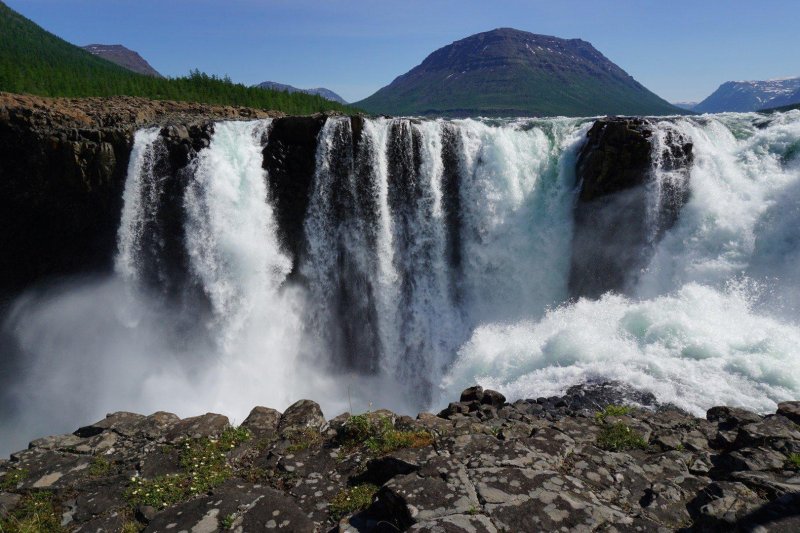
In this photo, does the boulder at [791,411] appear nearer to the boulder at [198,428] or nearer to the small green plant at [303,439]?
the small green plant at [303,439]

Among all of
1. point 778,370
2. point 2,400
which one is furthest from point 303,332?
point 778,370

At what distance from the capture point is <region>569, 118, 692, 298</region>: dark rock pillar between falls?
61.2ft

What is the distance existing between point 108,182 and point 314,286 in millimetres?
11768

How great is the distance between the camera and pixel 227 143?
812 inches

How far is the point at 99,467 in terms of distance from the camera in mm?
7559

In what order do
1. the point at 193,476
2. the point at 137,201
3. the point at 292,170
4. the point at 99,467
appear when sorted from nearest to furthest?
1. the point at 193,476
2. the point at 99,467
3. the point at 137,201
4. the point at 292,170

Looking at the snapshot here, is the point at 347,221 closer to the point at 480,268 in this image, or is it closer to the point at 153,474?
the point at 480,268

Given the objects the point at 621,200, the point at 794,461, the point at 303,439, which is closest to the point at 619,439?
the point at 794,461

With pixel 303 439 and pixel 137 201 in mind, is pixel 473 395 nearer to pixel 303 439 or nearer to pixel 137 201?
pixel 303 439

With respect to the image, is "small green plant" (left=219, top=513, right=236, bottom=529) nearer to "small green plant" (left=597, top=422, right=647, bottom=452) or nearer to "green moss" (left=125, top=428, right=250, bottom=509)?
"green moss" (left=125, top=428, right=250, bottom=509)

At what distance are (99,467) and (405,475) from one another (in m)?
5.76

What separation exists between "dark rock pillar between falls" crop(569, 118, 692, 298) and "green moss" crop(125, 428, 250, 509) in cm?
1724

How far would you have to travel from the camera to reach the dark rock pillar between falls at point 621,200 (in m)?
18.7

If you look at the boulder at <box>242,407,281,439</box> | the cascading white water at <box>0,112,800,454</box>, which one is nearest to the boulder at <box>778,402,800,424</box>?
the cascading white water at <box>0,112,800,454</box>
